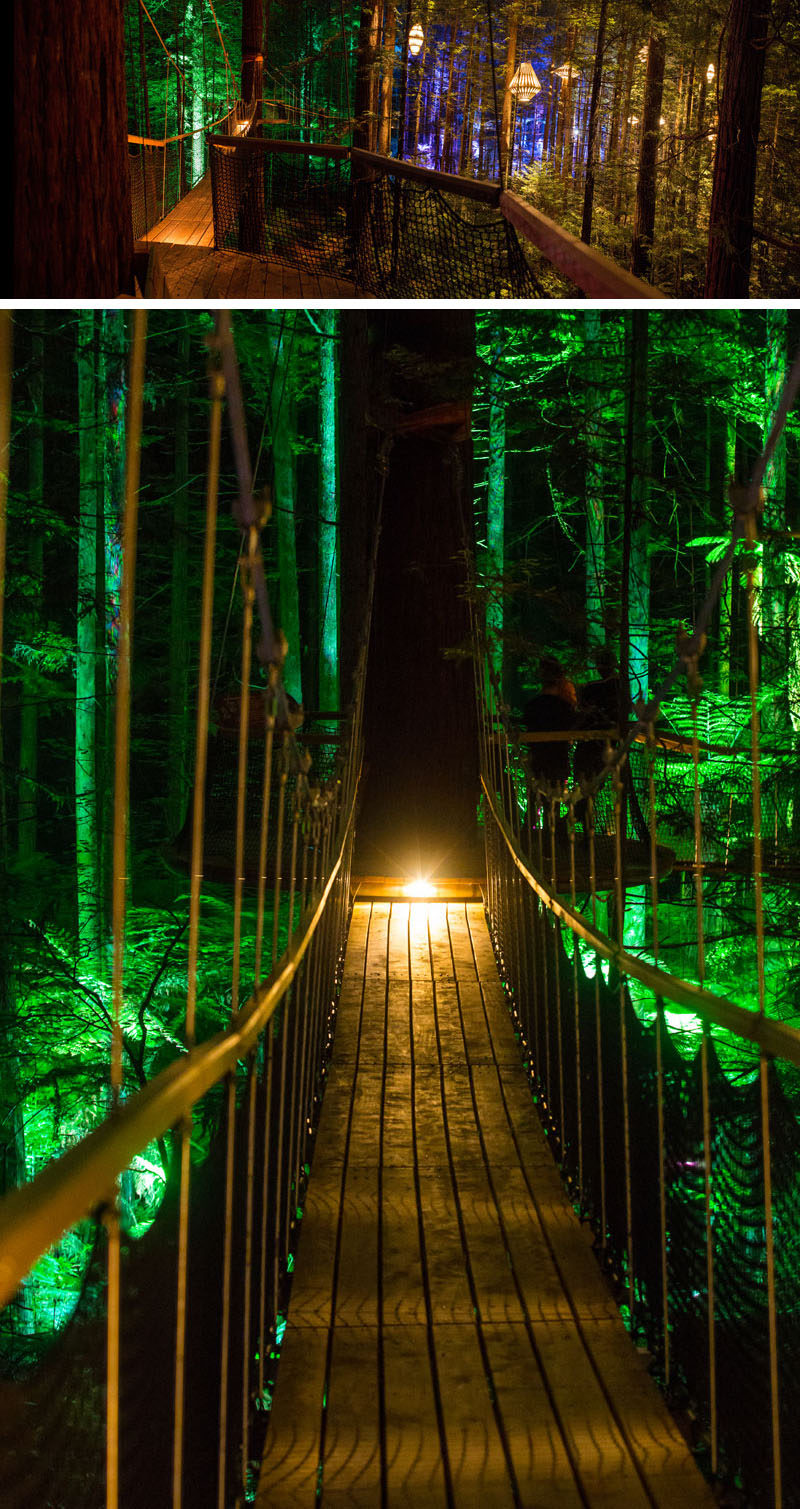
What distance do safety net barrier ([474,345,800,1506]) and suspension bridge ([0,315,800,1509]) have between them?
2 cm

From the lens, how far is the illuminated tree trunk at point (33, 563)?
6660 millimetres

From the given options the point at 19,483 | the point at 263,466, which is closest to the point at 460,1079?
the point at 19,483

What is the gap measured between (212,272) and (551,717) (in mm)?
1864

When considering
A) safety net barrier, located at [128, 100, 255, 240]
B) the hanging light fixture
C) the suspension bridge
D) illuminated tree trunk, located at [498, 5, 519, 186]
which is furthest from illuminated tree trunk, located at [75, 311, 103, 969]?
the hanging light fixture

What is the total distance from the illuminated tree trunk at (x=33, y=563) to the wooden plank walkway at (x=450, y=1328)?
10.7ft

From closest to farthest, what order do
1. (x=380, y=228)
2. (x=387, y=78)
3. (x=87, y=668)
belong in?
(x=387, y=78), (x=380, y=228), (x=87, y=668)

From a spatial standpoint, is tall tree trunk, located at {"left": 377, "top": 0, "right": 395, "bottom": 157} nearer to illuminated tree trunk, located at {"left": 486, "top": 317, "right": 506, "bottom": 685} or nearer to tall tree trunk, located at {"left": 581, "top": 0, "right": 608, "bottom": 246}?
tall tree trunk, located at {"left": 581, "top": 0, "right": 608, "bottom": 246}

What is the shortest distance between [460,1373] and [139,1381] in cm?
190

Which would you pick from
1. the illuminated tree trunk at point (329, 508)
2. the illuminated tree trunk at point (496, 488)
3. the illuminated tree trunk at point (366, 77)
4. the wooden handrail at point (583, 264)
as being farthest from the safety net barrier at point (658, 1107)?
the illuminated tree trunk at point (329, 508)

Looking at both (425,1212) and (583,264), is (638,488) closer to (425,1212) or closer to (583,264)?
(583,264)

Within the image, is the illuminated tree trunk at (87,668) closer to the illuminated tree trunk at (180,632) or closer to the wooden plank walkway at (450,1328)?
the illuminated tree trunk at (180,632)

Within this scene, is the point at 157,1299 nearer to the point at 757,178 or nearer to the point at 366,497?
the point at 366,497

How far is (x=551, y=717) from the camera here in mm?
4398

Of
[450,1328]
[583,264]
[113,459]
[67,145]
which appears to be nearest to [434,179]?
[583,264]
